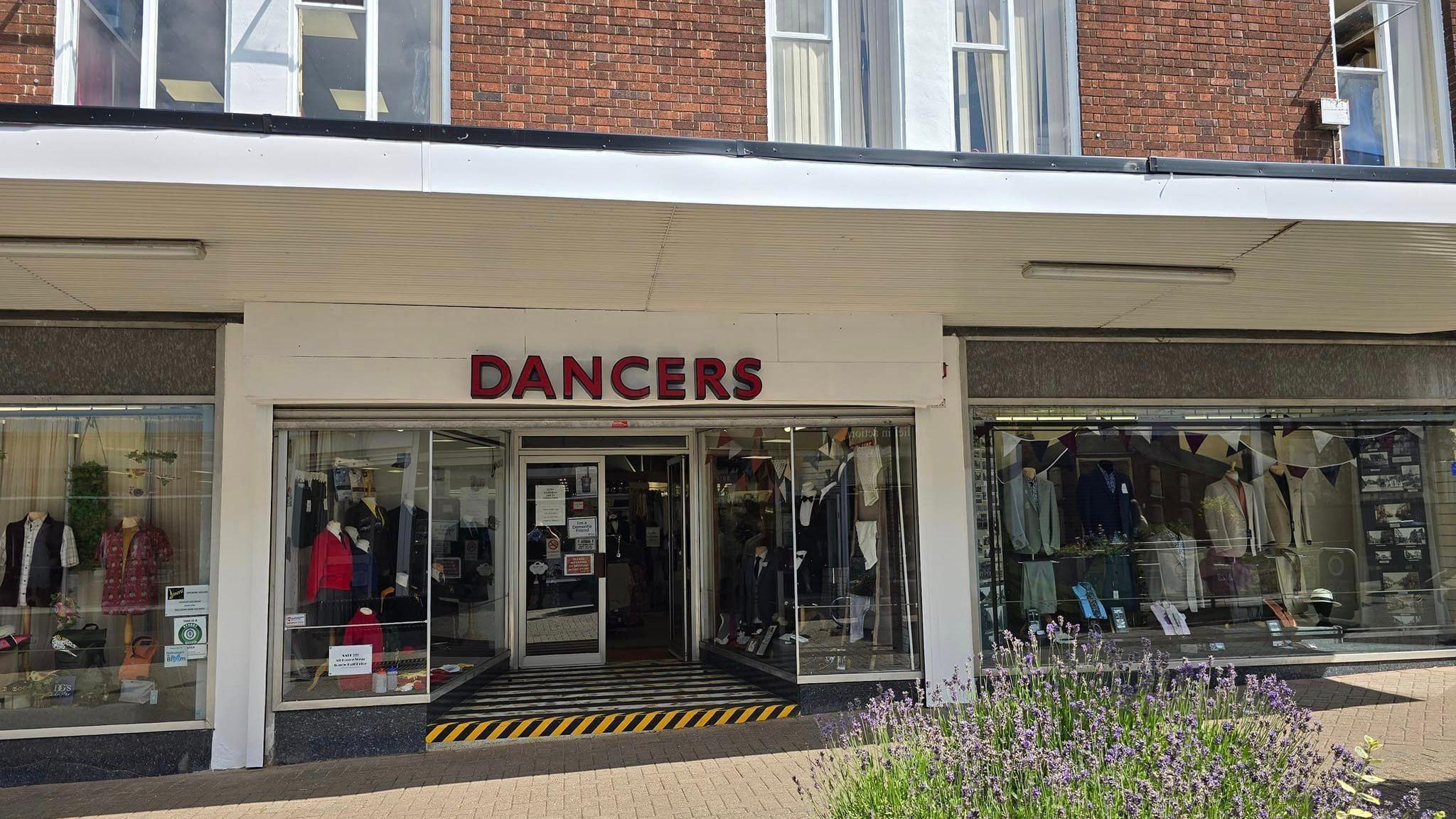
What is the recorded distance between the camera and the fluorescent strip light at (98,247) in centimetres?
603

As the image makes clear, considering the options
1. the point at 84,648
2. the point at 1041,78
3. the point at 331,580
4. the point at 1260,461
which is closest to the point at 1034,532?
the point at 1260,461

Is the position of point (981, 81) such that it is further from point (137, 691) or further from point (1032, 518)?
point (137, 691)

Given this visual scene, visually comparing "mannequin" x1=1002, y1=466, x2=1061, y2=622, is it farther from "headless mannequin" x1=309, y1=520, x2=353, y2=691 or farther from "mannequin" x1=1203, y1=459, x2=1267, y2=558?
"headless mannequin" x1=309, y1=520, x2=353, y2=691

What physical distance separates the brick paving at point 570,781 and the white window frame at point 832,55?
15.5 ft

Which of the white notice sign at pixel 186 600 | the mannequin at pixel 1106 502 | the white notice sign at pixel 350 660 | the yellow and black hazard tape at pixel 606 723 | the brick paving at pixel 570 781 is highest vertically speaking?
the mannequin at pixel 1106 502

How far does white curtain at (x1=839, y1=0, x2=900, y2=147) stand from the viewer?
8281 millimetres

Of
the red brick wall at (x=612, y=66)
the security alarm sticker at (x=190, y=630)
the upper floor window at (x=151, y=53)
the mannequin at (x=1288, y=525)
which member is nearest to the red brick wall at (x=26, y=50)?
the upper floor window at (x=151, y=53)

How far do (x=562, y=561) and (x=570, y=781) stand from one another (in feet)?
14.6

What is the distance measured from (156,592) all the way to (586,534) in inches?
178

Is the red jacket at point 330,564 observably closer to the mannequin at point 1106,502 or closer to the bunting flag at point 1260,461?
the mannequin at point 1106,502

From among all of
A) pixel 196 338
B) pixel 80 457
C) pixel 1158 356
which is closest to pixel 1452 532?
pixel 1158 356

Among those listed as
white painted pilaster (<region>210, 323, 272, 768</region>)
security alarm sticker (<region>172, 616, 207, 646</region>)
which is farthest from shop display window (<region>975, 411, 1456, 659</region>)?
security alarm sticker (<region>172, 616, 207, 646</region>)

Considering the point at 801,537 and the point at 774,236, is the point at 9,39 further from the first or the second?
the point at 801,537

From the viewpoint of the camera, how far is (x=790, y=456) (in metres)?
9.02
